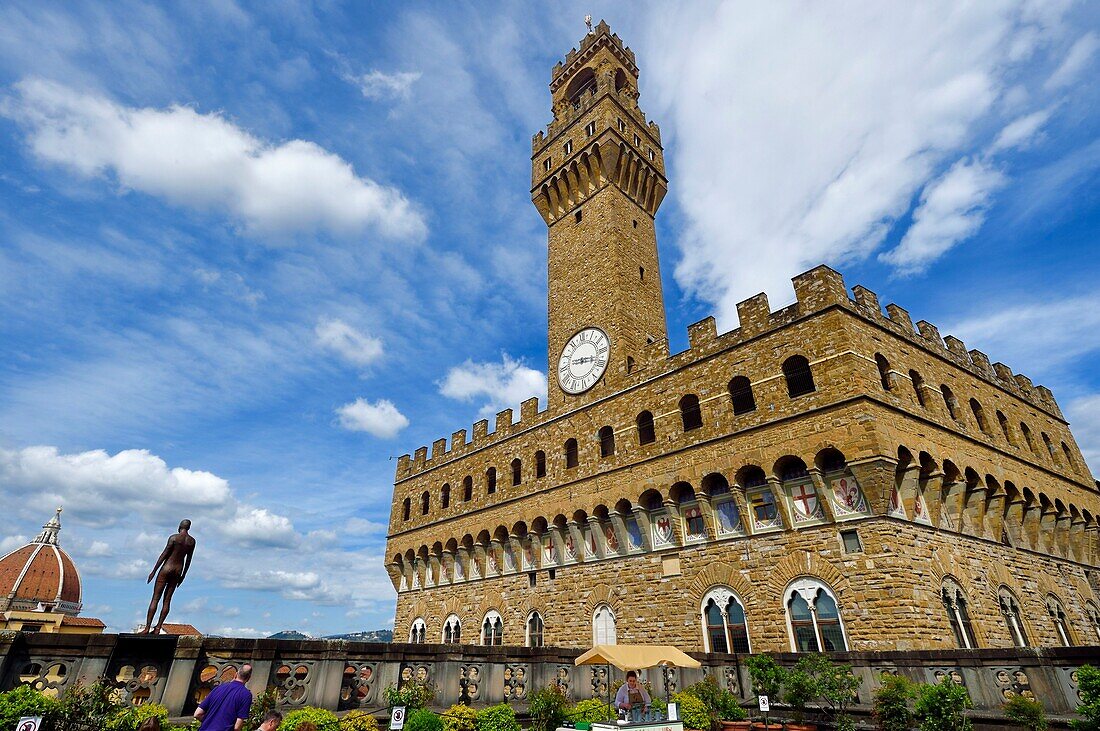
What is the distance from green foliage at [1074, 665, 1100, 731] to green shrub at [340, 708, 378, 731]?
10270 millimetres

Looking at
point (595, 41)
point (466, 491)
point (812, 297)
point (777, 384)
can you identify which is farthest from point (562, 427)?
point (595, 41)

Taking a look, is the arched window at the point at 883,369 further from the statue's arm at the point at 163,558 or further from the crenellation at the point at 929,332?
the statue's arm at the point at 163,558

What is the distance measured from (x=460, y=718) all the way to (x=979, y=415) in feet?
71.3

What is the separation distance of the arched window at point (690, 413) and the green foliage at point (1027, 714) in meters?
11.2

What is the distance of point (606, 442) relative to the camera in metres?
23.0

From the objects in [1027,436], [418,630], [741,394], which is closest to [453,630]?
[418,630]

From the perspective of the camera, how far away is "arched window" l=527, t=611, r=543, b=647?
23280mm

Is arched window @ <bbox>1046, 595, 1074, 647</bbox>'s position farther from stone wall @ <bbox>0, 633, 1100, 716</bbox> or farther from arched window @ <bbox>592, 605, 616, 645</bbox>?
arched window @ <bbox>592, 605, 616, 645</bbox>

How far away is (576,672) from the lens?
44.7 ft

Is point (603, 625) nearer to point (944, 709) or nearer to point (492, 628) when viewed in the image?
point (492, 628)

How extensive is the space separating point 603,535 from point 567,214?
17009 mm

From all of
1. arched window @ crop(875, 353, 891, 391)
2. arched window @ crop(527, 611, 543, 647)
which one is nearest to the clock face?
arched window @ crop(527, 611, 543, 647)

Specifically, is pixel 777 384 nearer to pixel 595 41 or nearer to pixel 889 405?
pixel 889 405

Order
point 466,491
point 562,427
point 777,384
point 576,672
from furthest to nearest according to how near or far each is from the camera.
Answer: point 466,491 → point 562,427 → point 777,384 → point 576,672
